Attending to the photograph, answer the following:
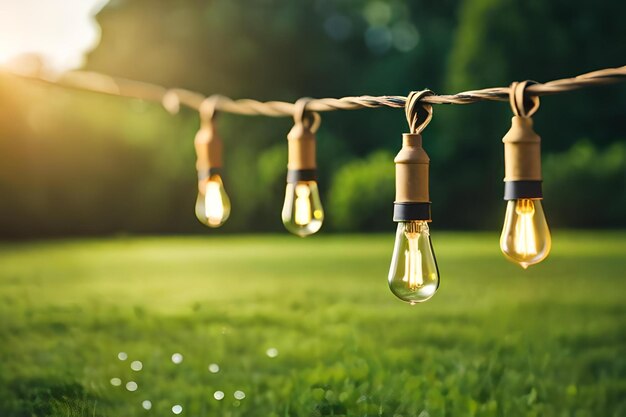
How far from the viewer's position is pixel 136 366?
550cm

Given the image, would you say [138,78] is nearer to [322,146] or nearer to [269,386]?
[322,146]

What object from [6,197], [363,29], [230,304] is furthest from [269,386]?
[363,29]

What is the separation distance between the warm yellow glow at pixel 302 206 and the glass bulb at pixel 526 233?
872 mm

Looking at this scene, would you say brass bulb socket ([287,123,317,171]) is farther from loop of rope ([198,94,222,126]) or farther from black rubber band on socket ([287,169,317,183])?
loop of rope ([198,94,222,126])

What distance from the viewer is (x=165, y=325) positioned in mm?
7348

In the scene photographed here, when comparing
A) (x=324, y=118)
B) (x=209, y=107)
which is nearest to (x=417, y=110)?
(x=209, y=107)

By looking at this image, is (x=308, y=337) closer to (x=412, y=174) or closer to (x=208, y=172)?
(x=208, y=172)

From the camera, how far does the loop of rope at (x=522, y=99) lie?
211cm

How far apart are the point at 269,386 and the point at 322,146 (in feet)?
40.0

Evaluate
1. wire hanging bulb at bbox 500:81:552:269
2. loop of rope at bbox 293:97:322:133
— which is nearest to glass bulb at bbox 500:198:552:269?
wire hanging bulb at bbox 500:81:552:269

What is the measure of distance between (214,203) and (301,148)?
631 mm

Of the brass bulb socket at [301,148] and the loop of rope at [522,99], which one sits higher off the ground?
the brass bulb socket at [301,148]

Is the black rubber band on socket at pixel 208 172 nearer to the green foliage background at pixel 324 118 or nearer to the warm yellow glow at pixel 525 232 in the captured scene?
the warm yellow glow at pixel 525 232

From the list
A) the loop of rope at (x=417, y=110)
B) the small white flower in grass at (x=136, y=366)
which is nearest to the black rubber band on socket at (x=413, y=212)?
the loop of rope at (x=417, y=110)
